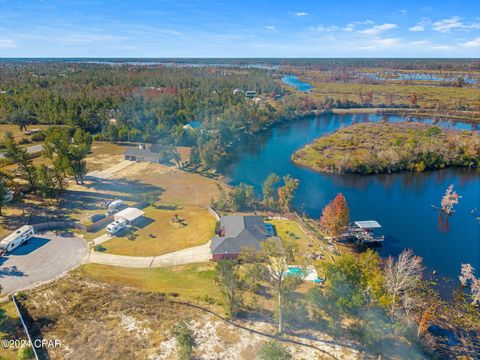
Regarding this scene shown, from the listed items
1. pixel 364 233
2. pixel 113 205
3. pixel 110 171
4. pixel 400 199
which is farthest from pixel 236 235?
pixel 110 171

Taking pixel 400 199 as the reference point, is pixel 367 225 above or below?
above

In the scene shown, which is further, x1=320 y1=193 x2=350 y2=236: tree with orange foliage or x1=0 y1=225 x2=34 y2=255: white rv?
x1=320 y1=193 x2=350 y2=236: tree with orange foliage

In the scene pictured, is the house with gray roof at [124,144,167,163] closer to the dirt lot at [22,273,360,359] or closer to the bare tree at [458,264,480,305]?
the dirt lot at [22,273,360,359]

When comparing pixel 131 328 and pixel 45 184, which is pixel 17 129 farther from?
pixel 131 328

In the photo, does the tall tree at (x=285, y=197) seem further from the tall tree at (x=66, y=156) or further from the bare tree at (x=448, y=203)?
the tall tree at (x=66, y=156)

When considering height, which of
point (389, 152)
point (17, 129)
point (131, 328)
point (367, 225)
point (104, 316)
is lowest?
point (131, 328)

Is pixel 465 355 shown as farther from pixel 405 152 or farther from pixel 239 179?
pixel 405 152

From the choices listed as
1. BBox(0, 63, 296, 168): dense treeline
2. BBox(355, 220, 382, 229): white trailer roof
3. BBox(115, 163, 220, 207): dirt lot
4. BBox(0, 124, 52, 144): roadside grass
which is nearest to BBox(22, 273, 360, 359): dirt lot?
BBox(355, 220, 382, 229): white trailer roof

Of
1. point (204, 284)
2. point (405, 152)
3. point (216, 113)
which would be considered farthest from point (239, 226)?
point (216, 113)
